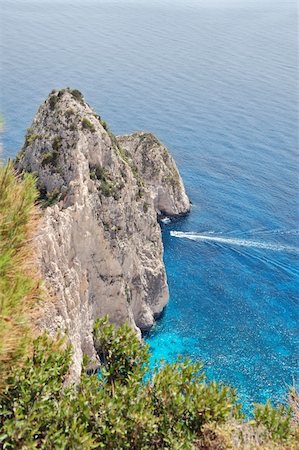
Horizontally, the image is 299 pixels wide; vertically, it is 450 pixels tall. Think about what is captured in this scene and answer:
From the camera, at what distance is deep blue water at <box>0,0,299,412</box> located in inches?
1858

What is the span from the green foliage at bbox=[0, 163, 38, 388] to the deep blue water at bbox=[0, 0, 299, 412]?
1293 inches

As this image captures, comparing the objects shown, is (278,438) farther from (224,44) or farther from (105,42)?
(224,44)

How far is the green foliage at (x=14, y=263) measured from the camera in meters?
10.8

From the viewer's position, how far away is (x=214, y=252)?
60.7m

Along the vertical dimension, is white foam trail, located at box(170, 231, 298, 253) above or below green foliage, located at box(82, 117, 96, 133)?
below

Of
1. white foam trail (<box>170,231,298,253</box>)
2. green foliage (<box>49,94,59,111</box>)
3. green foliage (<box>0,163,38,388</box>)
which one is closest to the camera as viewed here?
green foliage (<box>0,163,38,388</box>)

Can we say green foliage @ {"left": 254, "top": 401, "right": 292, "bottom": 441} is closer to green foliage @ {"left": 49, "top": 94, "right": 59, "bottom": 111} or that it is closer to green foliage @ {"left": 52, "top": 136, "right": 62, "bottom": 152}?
green foliage @ {"left": 52, "top": 136, "right": 62, "bottom": 152}

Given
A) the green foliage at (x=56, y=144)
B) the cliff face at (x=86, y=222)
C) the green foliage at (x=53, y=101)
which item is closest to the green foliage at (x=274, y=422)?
the cliff face at (x=86, y=222)

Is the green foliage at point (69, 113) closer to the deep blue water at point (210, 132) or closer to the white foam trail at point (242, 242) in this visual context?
the deep blue water at point (210, 132)

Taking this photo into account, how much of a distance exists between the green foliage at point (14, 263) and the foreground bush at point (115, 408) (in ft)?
3.09

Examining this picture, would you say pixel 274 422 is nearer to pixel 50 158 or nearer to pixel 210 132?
pixel 50 158

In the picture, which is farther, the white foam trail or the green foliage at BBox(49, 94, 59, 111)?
the white foam trail

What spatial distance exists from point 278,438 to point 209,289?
40.1m

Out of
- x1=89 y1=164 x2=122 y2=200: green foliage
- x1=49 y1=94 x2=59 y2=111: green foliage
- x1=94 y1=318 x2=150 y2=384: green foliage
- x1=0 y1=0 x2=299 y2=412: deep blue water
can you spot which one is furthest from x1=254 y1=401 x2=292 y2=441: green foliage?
x1=49 y1=94 x2=59 y2=111: green foliage
